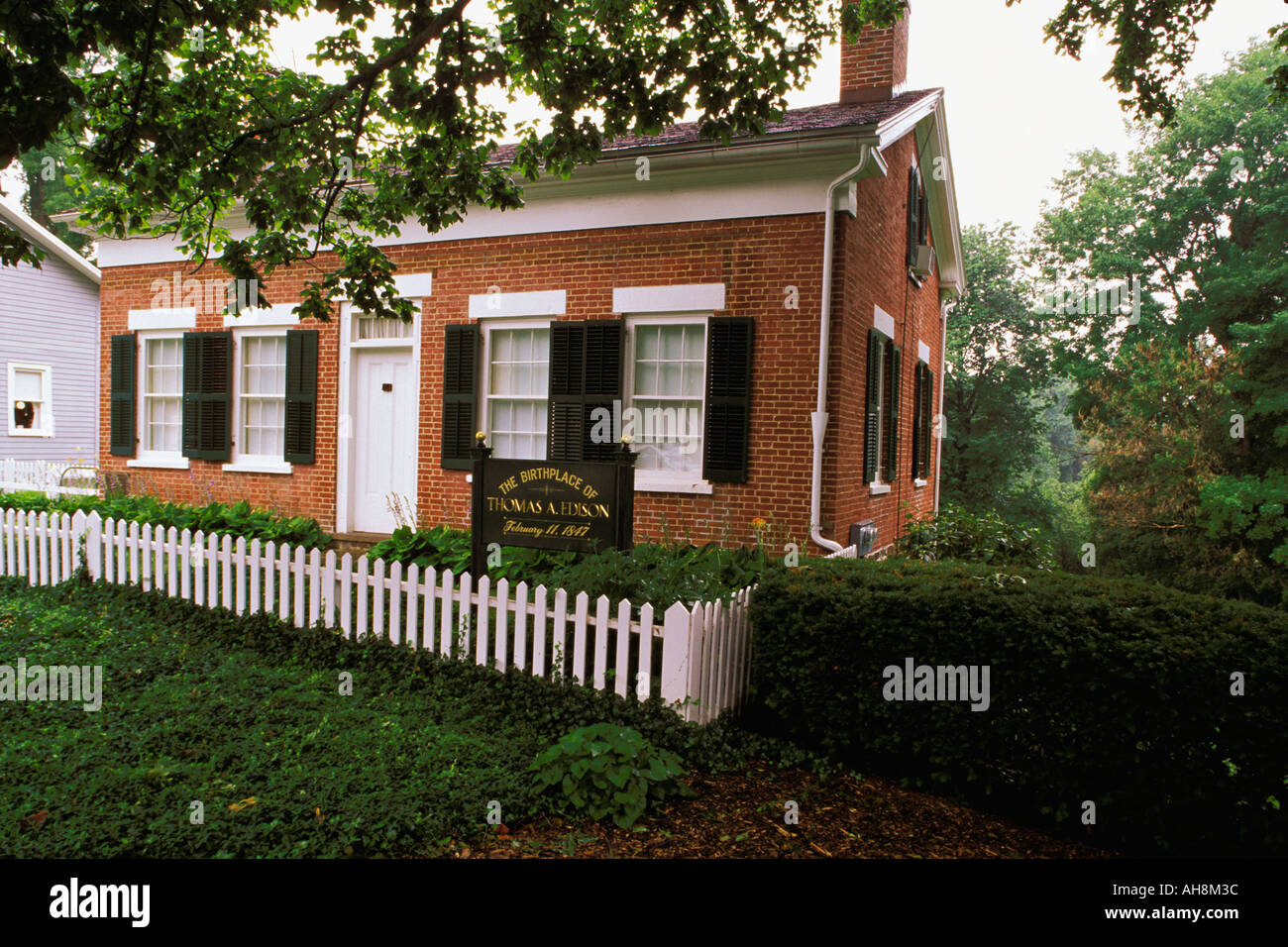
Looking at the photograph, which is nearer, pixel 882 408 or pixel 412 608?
pixel 412 608

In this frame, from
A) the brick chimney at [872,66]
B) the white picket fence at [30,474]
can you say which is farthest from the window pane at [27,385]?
the brick chimney at [872,66]

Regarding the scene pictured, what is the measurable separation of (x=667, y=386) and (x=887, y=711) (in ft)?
17.6

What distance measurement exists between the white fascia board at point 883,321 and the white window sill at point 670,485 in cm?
312

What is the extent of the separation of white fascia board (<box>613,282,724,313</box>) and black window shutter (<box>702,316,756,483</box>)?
25cm

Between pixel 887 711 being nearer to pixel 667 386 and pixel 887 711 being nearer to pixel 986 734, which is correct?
pixel 986 734

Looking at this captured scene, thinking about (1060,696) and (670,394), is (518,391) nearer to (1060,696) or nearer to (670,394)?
(670,394)

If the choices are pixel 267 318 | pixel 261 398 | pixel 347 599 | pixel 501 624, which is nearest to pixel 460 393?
pixel 267 318

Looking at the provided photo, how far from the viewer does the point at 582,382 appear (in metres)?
9.96

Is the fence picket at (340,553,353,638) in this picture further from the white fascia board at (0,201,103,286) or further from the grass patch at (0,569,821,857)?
the white fascia board at (0,201,103,286)

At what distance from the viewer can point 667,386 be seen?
9.75 meters

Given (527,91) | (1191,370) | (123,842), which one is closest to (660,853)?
(123,842)

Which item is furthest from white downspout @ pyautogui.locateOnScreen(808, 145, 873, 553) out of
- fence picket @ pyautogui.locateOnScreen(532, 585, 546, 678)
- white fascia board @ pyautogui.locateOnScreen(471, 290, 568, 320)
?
fence picket @ pyautogui.locateOnScreen(532, 585, 546, 678)

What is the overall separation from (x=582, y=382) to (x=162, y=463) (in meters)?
6.92

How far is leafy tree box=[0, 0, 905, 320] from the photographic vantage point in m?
6.68
